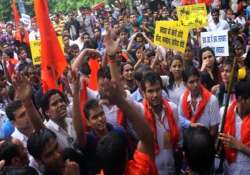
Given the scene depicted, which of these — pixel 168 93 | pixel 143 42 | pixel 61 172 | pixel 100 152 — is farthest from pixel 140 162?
pixel 143 42

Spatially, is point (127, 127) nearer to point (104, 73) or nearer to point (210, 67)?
point (104, 73)

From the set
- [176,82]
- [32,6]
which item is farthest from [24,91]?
[32,6]

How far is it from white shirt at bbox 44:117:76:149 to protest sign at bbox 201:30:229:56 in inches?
136

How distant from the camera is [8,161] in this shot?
10.0ft

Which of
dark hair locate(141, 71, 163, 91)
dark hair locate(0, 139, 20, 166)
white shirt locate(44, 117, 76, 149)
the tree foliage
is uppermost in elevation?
dark hair locate(141, 71, 163, 91)

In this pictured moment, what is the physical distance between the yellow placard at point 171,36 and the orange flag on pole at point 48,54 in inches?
73.5

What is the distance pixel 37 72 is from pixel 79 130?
3.42 metres

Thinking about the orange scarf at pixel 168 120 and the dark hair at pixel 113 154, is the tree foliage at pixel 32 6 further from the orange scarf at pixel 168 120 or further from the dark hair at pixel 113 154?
the dark hair at pixel 113 154

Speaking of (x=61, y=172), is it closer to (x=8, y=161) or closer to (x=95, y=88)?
(x=8, y=161)

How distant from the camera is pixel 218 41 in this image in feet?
22.1

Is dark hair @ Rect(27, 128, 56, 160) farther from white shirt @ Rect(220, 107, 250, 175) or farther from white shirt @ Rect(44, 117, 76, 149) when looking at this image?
white shirt @ Rect(220, 107, 250, 175)

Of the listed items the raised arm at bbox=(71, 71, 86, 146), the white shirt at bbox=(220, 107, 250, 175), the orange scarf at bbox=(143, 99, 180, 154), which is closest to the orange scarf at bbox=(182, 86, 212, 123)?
the orange scarf at bbox=(143, 99, 180, 154)

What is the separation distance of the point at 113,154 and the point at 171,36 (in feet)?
14.4

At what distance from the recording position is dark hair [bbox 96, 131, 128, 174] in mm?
2447
